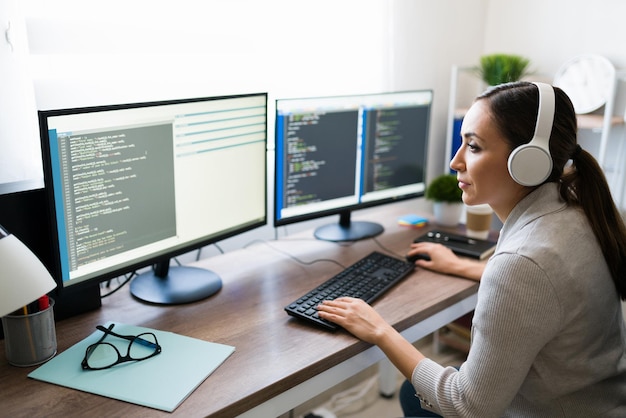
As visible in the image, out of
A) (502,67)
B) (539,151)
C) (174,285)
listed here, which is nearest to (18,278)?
(174,285)

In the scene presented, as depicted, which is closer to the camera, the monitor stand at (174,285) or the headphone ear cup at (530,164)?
the headphone ear cup at (530,164)

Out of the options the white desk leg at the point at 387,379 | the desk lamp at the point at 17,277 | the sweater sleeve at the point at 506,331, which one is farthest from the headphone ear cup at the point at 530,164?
the white desk leg at the point at 387,379

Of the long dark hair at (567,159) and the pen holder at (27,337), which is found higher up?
the long dark hair at (567,159)

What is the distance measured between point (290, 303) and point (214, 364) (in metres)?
0.31

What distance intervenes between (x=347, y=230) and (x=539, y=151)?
902 mm

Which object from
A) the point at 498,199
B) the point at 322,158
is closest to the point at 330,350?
the point at 498,199

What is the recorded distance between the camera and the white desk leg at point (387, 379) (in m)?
2.21

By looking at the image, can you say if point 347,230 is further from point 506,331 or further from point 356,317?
point 506,331

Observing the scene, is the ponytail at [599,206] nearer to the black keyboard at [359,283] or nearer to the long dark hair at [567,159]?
the long dark hair at [567,159]

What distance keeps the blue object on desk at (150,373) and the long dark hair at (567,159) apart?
69cm

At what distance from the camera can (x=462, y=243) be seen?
5.74 ft

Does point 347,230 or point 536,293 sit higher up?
point 536,293

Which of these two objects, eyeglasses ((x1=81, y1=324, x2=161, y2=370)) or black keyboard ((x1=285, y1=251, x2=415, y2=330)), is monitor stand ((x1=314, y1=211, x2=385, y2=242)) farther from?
eyeglasses ((x1=81, y1=324, x2=161, y2=370))

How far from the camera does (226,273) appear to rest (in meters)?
1.56
